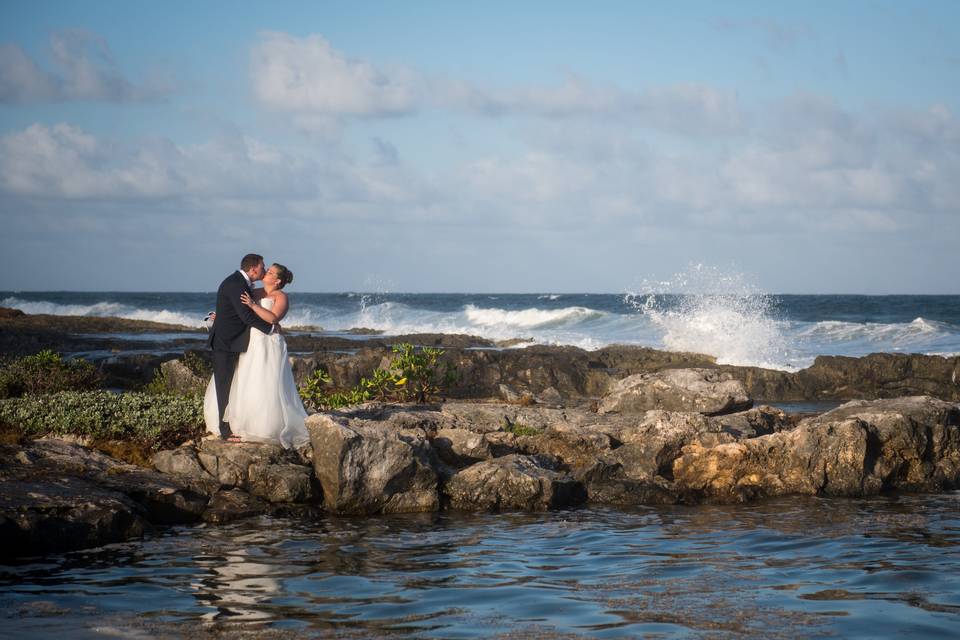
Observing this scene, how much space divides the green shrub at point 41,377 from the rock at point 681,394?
29.9 ft

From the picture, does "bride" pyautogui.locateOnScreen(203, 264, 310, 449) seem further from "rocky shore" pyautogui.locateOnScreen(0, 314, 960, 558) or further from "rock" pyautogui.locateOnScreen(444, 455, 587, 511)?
"rock" pyautogui.locateOnScreen(444, 455, 587, 511)

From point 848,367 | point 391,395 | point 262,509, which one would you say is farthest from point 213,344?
point 848,367

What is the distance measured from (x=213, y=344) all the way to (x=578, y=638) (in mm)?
7425

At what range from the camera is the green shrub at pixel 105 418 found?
42.5ft

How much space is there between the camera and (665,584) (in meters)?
8.76

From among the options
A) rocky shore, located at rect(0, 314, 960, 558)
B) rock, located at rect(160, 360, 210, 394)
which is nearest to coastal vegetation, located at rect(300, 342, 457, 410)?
rocky shore, located at rect(0, 314, 960, 558)

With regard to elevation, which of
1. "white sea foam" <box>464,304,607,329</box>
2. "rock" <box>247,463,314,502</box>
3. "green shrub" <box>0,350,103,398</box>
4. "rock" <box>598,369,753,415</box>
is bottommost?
"rock" <box>247,463,314,502</box>

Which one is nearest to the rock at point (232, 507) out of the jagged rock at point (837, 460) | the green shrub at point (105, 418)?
the green shrub at point (105, 418)

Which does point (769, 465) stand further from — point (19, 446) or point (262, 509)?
point (19, 446)

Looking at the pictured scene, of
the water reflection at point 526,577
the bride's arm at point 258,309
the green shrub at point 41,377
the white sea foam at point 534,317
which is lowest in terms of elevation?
the water reflection at point 526,577

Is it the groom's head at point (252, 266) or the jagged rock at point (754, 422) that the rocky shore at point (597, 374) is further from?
the groom's head at point (252, 266)

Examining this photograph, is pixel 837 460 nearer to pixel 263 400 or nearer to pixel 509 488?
pixel 509 488

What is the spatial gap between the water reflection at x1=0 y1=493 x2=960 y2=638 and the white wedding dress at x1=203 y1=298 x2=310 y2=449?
149 cm

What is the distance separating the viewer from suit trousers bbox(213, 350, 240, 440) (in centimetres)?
1255
